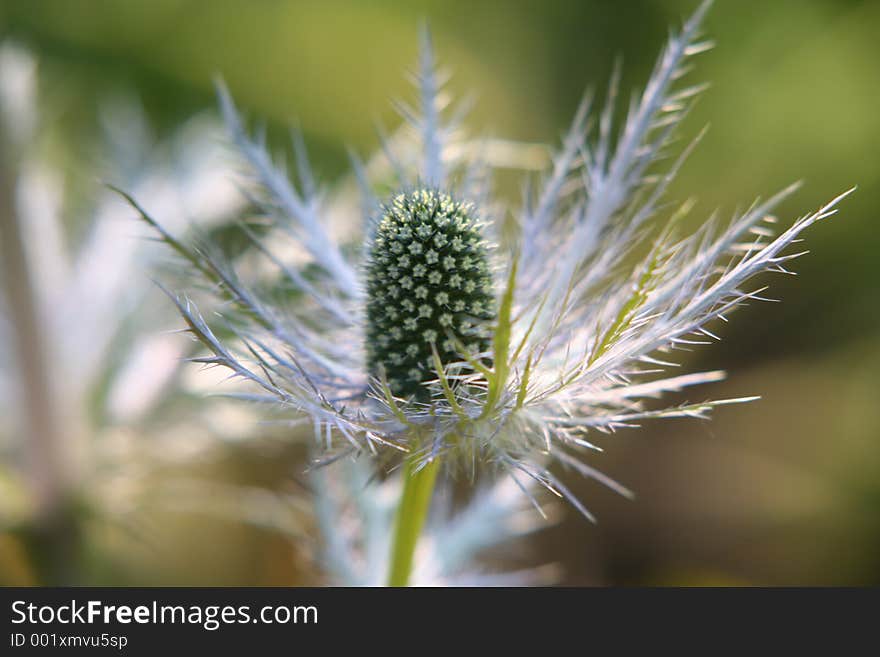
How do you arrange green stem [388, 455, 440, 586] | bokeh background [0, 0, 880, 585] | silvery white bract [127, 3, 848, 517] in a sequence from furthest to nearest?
bokeh background [0, 0, 880, 585] < green stem [388, 455, 440, 586] < silvery white bract [127, 3, 848, 517]

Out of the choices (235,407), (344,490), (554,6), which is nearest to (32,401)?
(235,407)

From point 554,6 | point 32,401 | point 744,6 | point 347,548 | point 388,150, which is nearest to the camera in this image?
point 388,150

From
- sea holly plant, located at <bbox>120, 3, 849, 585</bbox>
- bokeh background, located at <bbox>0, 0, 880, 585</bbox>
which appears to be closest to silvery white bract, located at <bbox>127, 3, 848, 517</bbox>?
sea holly plant, located at <bbox>120, 3, 849, 585</bbox>

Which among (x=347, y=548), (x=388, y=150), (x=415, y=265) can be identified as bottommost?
(x=347, y=548)

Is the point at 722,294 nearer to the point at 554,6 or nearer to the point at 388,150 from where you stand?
the point at 388,150

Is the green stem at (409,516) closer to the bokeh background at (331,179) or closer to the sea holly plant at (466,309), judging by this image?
the sea holly plant at (466,309)

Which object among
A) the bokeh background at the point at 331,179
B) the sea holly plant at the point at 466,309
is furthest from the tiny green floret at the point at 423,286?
the bokeh background at the point at 331,179

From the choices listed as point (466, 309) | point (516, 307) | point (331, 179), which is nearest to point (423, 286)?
point (466, 309)

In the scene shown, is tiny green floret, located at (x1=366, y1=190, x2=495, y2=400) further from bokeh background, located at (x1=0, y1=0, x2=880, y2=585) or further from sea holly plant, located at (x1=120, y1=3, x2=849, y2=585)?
bokeh background, located at (x1=0, y1=0, x2=880, y2=585)
